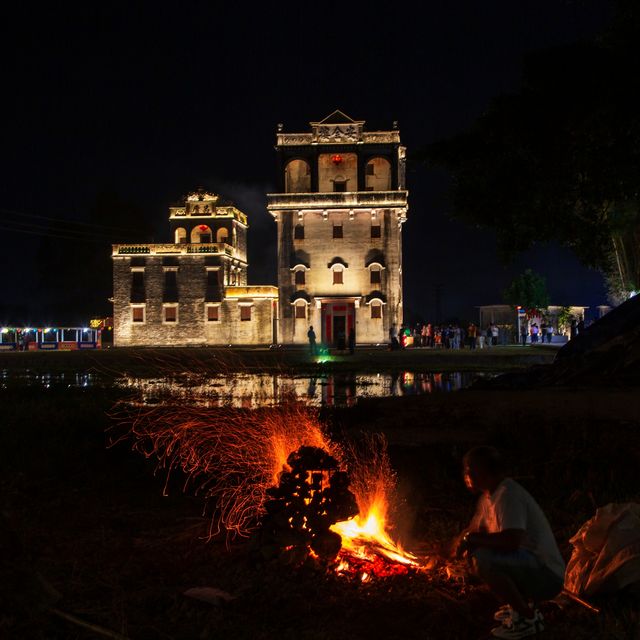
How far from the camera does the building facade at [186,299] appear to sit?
5584cm

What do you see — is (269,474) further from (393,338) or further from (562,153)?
(393,338)

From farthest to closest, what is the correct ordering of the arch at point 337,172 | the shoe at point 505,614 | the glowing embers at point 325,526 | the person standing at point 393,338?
1. the arch at point 337,172
2. the person standing at point 393,338
3. the glowing embers at point 325,526
4. the shoe at point 505,614

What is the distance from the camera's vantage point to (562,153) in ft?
44.2

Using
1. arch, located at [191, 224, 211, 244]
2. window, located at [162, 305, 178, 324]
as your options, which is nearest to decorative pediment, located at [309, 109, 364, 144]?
arch, located at [191, 224, 211, 244]

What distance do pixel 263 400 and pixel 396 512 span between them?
9267 mm

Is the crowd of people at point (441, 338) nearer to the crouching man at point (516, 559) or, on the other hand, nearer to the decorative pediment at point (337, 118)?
the decorative pediment at point (337, 118)

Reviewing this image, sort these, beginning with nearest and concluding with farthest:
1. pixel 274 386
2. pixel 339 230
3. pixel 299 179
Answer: pixel 274 386
pixel 339 230
pixel 299 179

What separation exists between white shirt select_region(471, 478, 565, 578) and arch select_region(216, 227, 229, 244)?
2302 inches

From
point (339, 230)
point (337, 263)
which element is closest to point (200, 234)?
point (339, 230)

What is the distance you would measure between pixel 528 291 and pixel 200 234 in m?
35.9

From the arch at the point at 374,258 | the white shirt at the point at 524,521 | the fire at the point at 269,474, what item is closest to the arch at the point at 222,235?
the arch at the point at 374,258

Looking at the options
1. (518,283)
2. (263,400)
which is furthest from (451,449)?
(518,283)

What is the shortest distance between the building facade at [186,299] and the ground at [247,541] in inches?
1715

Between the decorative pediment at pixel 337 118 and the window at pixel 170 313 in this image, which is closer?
the decorative pediment at pixel 337 118
